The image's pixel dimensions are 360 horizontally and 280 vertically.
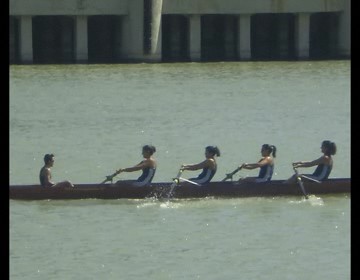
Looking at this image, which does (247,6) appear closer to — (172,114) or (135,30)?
(135,30)

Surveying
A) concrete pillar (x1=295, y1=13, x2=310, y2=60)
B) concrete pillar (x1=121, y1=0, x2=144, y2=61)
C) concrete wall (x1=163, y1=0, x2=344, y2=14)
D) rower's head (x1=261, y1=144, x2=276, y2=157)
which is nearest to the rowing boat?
rower's head (x1=261, y1=144, x2=276, y2=157)

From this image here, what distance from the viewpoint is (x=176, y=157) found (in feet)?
119

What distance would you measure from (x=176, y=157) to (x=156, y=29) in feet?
76.2

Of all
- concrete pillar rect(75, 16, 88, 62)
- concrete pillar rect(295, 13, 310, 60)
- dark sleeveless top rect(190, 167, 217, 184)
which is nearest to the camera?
dark sleeveless top rect(190, 167, 217, 184)

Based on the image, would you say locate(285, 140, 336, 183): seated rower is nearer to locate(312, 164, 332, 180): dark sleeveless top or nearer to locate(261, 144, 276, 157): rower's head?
locate(312, 164, 332, 180): dark sleeveless top

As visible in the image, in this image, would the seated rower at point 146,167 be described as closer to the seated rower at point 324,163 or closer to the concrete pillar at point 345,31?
the seated rower at point 324,163

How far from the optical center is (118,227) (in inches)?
1043

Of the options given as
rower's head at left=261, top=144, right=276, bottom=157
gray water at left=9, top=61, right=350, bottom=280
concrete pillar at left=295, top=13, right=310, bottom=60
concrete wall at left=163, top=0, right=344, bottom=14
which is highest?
concrete wall at left=163, top=0, right=344, bottom=14

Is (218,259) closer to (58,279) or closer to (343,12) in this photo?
(58,279)

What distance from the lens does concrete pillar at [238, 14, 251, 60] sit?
61406mm

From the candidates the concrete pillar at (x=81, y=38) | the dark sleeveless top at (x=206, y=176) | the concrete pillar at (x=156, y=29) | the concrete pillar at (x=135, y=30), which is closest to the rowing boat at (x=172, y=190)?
the dark sleeveless top at (x=206, y=176)

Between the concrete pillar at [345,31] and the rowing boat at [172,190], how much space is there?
3312cm

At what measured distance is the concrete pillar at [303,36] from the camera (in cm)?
6212

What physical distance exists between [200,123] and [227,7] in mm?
18627
